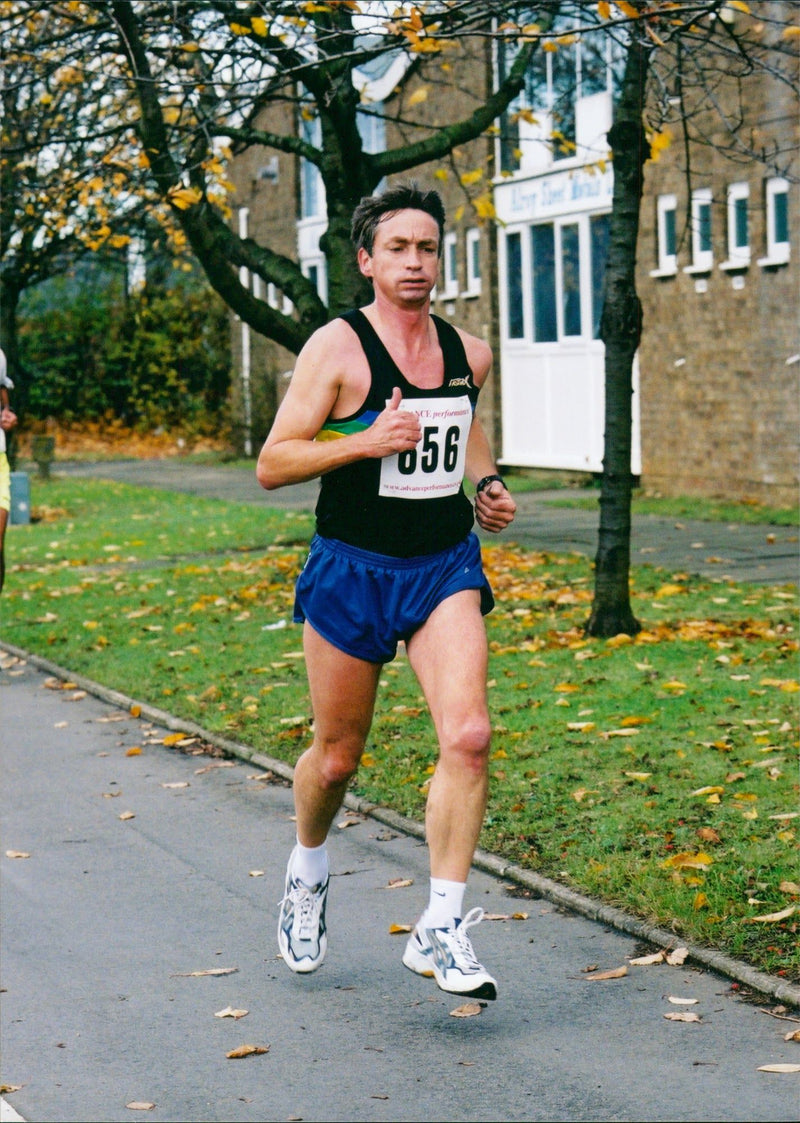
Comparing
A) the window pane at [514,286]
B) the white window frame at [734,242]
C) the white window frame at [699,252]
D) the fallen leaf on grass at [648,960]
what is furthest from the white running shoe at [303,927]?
the window pane at [514,286]

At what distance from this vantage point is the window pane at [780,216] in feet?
59.7

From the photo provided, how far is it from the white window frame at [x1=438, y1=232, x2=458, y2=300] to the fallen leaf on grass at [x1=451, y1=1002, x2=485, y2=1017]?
23201mm

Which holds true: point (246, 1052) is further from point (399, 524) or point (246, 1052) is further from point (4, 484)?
point (4, 484)

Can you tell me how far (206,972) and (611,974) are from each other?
1.15m

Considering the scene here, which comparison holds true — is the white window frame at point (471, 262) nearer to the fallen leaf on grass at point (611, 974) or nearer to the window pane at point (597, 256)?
the window pane at point (597, 256)

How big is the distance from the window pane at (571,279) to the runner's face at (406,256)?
1919 cm

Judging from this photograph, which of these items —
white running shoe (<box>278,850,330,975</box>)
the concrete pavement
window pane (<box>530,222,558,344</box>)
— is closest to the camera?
the concrete pavement

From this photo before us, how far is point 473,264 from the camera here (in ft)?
87.3

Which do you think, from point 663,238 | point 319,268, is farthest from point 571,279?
point 319,268

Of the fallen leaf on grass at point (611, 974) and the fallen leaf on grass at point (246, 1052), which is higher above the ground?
the fallen leaf on grass at point (246, 1052)

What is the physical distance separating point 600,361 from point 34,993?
756 inches

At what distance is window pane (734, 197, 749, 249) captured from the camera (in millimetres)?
18906

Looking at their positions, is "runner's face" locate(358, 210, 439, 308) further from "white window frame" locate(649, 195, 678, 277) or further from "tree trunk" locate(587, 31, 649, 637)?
"white window frame" locate(649, 195, 678, 277)

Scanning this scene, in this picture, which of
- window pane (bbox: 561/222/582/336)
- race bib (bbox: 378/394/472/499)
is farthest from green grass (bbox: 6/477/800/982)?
window pane (bbox: 561/222/582/336)
